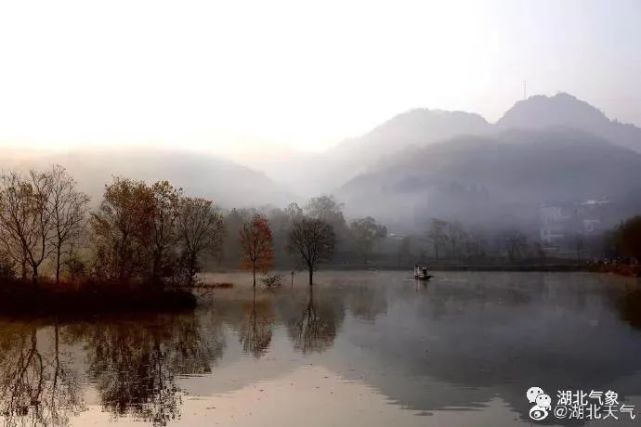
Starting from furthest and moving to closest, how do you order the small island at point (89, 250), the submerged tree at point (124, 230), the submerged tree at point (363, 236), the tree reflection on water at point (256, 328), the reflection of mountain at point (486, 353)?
the submerged tree at point (363, 236)
the submerged tree at point (124, 230)
the small island at point (89, 250)
the tree reflection on water at point (256, 328)
the reflection of mountain at point (486, 353)

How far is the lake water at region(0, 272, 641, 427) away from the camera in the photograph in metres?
16.4

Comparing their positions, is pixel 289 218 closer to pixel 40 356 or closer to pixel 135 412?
pixel 40 356

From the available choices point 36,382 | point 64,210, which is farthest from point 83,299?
point 36,382

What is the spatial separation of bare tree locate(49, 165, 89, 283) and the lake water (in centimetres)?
1303

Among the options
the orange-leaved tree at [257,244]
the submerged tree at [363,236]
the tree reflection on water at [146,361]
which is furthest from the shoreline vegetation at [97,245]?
the submerged tree at [363,236]

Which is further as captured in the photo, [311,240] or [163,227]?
[311,240]

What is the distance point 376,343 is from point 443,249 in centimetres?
13767

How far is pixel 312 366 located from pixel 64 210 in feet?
110

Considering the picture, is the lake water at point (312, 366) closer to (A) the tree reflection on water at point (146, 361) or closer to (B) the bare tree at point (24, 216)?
(A) the tree reflection on water at point (146, 361)

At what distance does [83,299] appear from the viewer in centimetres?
4122

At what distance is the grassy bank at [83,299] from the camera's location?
39.8 m

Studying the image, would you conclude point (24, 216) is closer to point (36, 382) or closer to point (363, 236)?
point (36, 382)

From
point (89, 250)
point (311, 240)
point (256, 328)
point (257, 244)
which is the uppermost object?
point (311, 240)

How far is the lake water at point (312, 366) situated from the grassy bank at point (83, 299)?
4.05m
